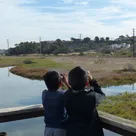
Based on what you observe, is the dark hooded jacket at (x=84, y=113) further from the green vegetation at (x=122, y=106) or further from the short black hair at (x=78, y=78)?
the green vegetation at (x=122, y=106)

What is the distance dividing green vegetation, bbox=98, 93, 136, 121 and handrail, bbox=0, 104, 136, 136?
9125mm

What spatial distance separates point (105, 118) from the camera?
10.5 ft

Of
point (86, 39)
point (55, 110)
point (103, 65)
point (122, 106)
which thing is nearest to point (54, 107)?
point (55, 110)

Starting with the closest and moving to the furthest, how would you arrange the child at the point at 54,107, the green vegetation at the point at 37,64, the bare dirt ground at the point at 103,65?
the child at the point at 54,107
the bare dirt ground at the point at 103,65
the green vegetation at the point at 37,64

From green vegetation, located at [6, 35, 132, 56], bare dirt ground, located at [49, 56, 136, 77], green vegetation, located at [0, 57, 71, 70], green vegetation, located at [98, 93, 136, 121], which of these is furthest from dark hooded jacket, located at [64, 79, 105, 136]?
green vegetation, located at [6, 35, 132, 56]

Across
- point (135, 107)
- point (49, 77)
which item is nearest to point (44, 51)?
point (135, 107)

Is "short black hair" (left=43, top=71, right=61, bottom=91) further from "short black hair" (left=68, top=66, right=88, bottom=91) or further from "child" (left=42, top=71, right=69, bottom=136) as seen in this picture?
"short black hair" (left=68, top=66, right=88, bottom=91)

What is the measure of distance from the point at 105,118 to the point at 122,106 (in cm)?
1215

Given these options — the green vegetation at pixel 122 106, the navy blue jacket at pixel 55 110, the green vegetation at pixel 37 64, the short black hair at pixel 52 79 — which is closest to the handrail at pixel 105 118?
the navy blue jacket at pixel 55 110

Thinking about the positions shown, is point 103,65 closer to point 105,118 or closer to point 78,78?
point 105,118

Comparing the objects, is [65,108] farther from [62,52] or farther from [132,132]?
[62,52]

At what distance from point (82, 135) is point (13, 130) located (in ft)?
24.7

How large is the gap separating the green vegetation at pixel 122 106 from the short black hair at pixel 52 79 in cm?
950

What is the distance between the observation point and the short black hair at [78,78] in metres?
2.95
